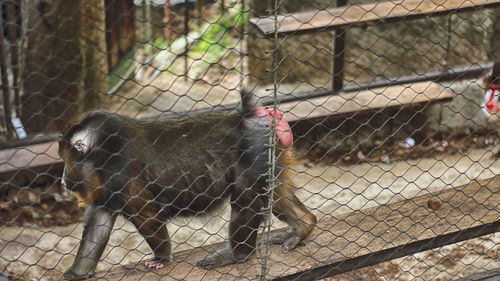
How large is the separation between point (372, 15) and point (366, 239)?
1.39 meters

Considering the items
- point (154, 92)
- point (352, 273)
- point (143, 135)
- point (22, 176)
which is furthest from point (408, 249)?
point (154, 92)

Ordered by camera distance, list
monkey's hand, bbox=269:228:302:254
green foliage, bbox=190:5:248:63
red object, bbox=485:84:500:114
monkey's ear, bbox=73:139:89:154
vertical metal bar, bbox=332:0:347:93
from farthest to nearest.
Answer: green foliage, bbox=190:5:248:63, red object, bbox=485:84:500:114, vertical metal bar, bbox=332:0:347:93, monkey's hand, bbox=269:228:302:254, monkey's ear, bbox=73:139:89:154

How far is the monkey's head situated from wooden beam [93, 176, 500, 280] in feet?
1.50

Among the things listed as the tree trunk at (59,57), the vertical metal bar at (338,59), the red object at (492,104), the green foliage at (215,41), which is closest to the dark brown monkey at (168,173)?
the tree trunk at (59,57)

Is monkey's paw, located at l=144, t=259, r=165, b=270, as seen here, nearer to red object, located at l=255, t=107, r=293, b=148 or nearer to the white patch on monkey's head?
the white patch on monkey's head

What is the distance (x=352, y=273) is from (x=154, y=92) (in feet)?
11.3

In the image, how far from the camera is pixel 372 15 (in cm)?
411

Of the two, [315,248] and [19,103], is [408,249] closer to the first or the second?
[315,248]

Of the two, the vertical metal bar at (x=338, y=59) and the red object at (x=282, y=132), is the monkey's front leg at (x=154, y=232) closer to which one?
the red object at (x=282, y=132)

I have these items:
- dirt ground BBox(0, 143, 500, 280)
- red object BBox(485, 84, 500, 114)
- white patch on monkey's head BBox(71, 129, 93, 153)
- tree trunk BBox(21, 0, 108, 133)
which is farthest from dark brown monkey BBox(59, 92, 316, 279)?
red object BBox(485, 84, 500, 114)

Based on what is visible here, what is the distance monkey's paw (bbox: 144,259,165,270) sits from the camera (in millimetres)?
3496

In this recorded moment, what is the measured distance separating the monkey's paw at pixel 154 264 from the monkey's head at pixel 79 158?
0.44 meters

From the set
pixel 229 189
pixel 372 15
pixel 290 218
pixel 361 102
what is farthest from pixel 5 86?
pixel 361 102

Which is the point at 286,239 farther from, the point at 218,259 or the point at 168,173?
the point at 168,173
